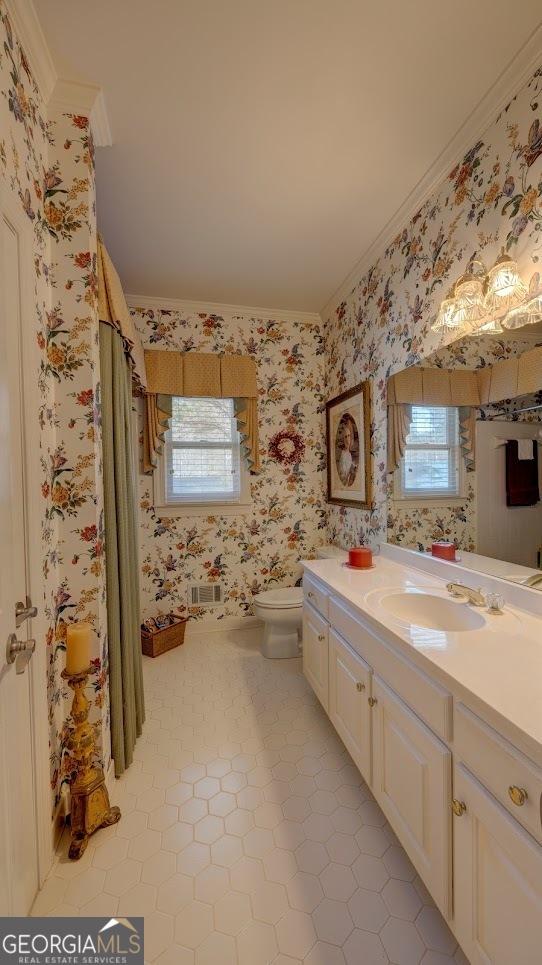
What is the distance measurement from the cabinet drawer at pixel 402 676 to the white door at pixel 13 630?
3.49ft

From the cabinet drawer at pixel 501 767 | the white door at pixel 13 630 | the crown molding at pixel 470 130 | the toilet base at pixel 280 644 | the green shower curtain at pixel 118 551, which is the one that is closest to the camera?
the cabinet drawer at pixel 501 767

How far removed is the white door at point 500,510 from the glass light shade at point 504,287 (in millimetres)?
417

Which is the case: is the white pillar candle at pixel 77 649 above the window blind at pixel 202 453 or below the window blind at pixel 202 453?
below

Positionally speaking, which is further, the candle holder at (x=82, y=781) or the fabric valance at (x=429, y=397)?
the fabric valance at (x=429, y=397)

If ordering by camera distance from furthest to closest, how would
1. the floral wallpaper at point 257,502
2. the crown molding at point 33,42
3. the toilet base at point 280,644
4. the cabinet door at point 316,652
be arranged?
the floral wallpaper at point 257,502 → the toilet base at point 280,644 → the cabinet door at point 316,652 → the crown molding at point 33,42

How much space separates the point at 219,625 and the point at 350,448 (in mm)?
1719

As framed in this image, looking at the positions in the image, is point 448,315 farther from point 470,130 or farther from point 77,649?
point 77,649

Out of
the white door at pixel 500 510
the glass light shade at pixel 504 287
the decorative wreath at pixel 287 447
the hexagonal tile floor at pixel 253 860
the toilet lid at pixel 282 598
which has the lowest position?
the hexagonal tile floor at pixel 253 860

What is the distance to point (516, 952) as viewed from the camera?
2.50 feet

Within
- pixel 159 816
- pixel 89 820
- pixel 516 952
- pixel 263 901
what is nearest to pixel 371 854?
pixel 263 901

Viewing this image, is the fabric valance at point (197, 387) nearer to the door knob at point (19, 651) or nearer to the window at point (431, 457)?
the window at point (431, 457)

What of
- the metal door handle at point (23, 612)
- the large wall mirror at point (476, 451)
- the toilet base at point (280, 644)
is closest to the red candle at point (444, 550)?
the large wall mirror at point (476, 451)

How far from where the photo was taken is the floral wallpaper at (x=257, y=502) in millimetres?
2947

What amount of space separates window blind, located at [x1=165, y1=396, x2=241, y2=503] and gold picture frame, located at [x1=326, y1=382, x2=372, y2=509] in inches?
29.6
